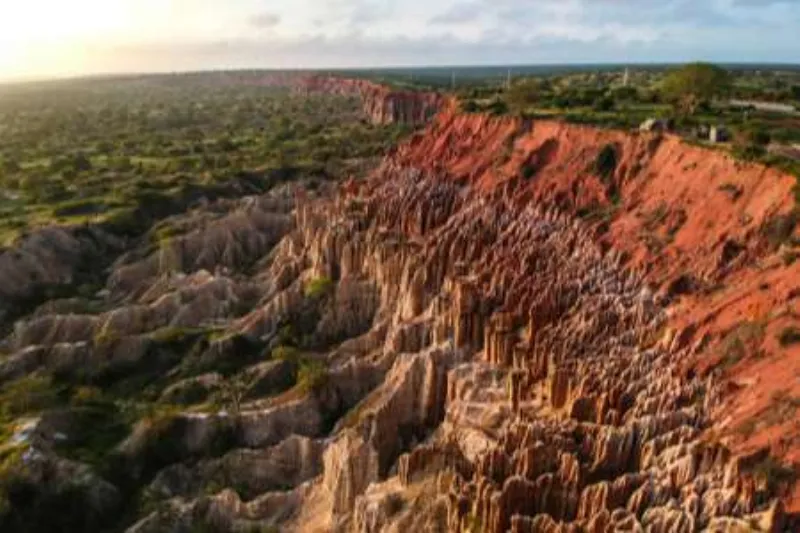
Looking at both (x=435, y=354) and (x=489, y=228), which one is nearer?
(x=435, y=354)

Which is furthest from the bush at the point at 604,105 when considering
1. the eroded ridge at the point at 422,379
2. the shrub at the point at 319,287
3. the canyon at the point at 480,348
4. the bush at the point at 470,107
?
the shrub at the point at 319,287

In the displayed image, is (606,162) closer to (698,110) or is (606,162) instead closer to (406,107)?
(698,110)

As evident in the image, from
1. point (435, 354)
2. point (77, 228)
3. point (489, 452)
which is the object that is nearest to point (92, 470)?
point (435, 354)

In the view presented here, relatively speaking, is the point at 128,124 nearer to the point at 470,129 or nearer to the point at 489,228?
the point at 470,129

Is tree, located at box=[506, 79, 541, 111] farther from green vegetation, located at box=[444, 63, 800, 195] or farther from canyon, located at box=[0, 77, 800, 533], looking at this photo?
canyon, located at box=[0, 77, 800, 533]

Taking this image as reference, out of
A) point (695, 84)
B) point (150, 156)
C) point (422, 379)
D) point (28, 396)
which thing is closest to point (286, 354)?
point (422, 379)
